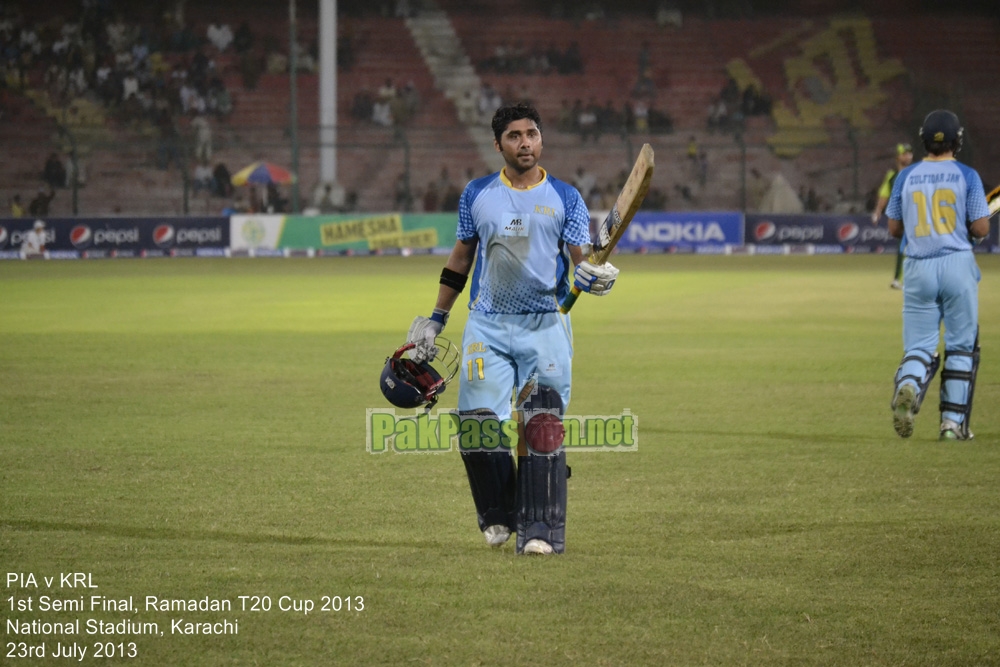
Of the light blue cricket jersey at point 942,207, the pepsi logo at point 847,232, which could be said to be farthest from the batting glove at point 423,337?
the pepsi logo at point 847,232

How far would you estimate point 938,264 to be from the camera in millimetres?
9242

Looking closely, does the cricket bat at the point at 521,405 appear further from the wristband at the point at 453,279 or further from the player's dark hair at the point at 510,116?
the player's dark hair at the point at 510,116

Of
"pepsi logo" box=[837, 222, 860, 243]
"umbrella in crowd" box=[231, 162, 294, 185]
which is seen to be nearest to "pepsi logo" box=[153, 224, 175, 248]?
"umbrella in crowd" box=[231, 162, 294, 185]

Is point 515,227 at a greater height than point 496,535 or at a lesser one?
greater

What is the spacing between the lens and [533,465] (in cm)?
625

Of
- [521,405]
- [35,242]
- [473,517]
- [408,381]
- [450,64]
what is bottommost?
[473,517]

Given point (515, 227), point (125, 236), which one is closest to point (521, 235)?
point (515, 227)

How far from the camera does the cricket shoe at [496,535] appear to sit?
253 inches

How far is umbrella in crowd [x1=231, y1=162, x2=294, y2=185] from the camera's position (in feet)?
110

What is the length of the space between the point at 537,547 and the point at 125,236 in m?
27.6

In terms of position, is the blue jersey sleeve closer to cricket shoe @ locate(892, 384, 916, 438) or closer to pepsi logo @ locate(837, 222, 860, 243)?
cricket shoe @ locate(892, 384, 916, 438)

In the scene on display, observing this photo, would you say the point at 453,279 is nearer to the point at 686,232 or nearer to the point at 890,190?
the point at 890,190

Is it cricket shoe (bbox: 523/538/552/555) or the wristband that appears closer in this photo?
cricket shoe (bbox: 523/538/552/555)

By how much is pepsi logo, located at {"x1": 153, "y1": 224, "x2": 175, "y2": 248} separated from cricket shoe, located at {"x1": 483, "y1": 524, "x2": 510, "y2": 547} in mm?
27138
